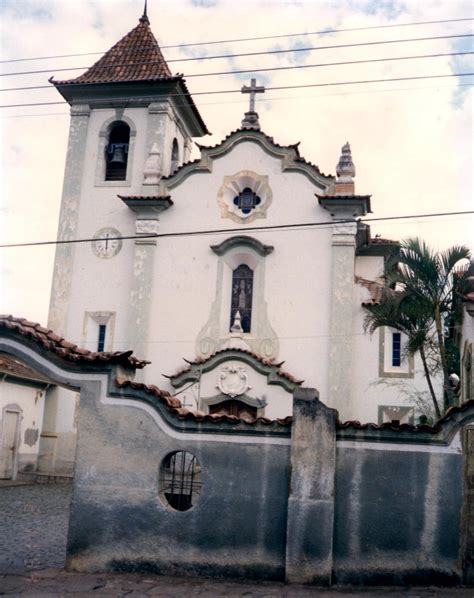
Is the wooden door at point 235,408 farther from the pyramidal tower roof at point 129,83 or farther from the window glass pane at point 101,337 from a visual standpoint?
the pyramidal tower roof at point 129,83

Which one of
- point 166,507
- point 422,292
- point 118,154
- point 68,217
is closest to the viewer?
point 166,507

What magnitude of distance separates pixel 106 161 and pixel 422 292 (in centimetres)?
1381

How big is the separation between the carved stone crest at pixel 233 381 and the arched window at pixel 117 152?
805 centimetres

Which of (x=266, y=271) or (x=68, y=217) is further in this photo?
(x=68, y=217)

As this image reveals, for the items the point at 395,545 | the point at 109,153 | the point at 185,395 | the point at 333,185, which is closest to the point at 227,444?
the point at 395,545

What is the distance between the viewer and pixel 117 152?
25062mm

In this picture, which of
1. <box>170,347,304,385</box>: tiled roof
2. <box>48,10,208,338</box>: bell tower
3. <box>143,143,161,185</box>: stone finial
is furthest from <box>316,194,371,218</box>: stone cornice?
<box>48,10,208,338</box>: bell tower

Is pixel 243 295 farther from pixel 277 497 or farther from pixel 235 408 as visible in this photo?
pixel 277 497

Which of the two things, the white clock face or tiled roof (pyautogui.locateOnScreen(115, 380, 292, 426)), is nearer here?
tiled roof (pyautogui.locateOnScreen(115, 380, 292, 426))

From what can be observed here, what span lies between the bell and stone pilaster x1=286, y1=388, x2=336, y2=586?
665 inches

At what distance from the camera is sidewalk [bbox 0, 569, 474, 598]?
880 cm

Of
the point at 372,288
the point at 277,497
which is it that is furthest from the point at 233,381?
the point at 277,497

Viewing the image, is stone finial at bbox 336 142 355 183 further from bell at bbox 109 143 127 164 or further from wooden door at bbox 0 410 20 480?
wooden door at bbox 0 410 20 480

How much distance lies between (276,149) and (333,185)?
7.24 ft
